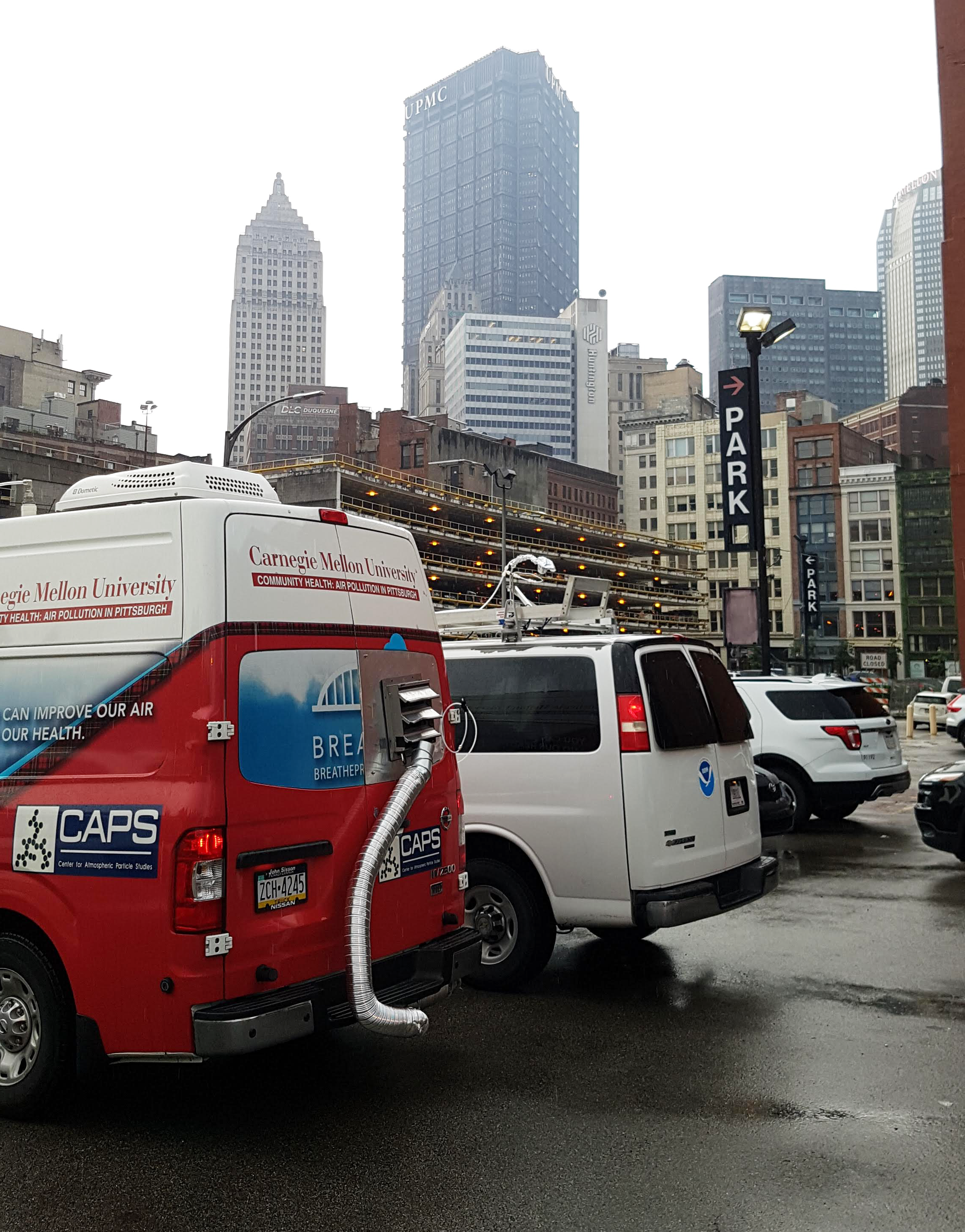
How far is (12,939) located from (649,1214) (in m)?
2.87

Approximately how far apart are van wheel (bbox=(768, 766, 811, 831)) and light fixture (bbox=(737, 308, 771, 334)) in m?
6.88

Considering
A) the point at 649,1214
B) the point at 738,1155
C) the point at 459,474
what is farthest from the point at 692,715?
the point at 459,474

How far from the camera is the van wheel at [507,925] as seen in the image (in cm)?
678

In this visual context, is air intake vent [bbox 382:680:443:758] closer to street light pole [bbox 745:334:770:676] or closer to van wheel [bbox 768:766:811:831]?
van wheel [bbox 768:766:811:831]

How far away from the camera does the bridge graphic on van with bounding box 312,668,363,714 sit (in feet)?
16.3

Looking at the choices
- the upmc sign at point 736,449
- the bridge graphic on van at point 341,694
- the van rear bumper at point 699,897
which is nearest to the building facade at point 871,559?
the upmc sign at point 736,449

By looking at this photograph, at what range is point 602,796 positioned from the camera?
6645 mm

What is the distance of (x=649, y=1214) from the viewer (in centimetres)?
389

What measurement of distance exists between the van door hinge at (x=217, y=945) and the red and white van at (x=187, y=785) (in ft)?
0.06

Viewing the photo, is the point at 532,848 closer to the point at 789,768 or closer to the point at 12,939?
the point at 12,939

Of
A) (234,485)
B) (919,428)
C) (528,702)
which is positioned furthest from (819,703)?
(919,428)

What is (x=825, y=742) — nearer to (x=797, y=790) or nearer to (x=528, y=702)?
(x=797, y=790)

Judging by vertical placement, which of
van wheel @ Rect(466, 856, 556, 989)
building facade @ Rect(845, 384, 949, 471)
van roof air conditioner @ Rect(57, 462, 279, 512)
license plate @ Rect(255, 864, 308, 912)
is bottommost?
van wheel @ Rect(466, 856, 556, 989)

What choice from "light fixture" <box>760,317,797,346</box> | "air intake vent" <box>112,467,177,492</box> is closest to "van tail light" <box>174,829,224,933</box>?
"air intake vent" <box>112,467,177,492</box>
